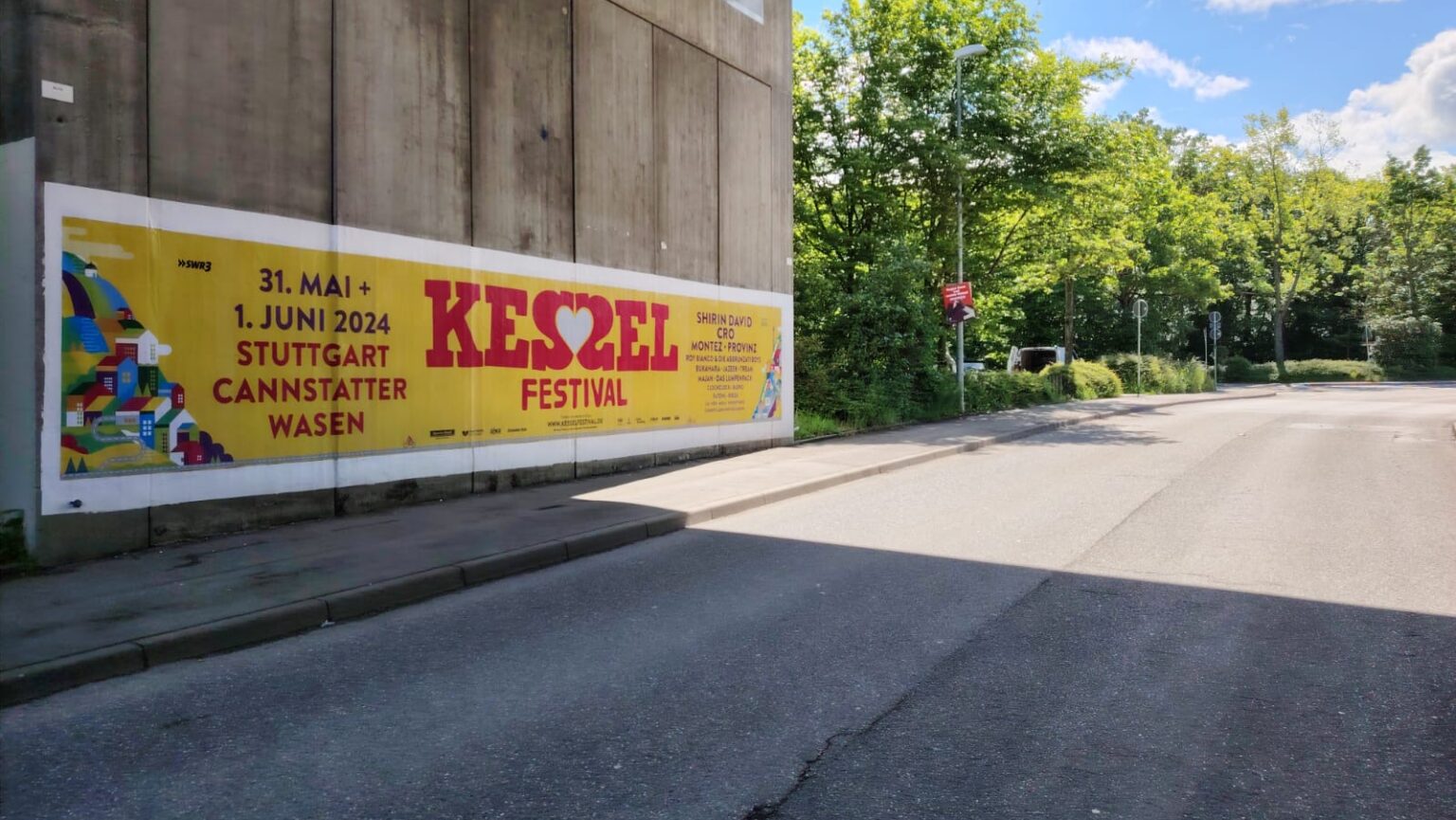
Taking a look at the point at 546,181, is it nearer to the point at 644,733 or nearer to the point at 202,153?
the point at 202,153

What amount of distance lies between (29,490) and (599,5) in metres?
8.85

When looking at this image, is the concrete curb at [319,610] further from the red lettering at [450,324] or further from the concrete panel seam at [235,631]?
the red lettering at [450,324]

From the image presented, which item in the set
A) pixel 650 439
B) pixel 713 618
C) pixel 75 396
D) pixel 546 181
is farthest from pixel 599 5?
pixel 713 618

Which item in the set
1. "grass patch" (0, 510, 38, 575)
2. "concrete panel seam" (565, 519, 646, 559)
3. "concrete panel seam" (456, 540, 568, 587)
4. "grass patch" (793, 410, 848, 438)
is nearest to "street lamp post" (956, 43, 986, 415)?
"grass patch" (793, 410, 848, 438)

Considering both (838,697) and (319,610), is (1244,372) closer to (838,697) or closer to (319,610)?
(838,697)

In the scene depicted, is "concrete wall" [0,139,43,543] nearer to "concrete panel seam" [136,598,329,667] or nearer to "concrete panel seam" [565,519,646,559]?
"concrete panel seam" [136,598,329,667]

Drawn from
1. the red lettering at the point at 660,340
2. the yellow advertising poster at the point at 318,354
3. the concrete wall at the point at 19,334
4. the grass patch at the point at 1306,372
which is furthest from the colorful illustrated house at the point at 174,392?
the grass patch at the point at 1306,372

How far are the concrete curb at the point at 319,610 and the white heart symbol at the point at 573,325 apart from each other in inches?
131

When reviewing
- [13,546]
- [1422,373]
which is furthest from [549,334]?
[1422,373]

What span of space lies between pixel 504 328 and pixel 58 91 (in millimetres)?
4836

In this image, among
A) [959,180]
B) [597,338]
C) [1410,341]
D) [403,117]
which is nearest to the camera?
[403,117]

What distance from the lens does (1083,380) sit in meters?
30.0

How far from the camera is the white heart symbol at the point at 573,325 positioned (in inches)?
451

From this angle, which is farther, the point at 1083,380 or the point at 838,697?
the point at 1083,380
